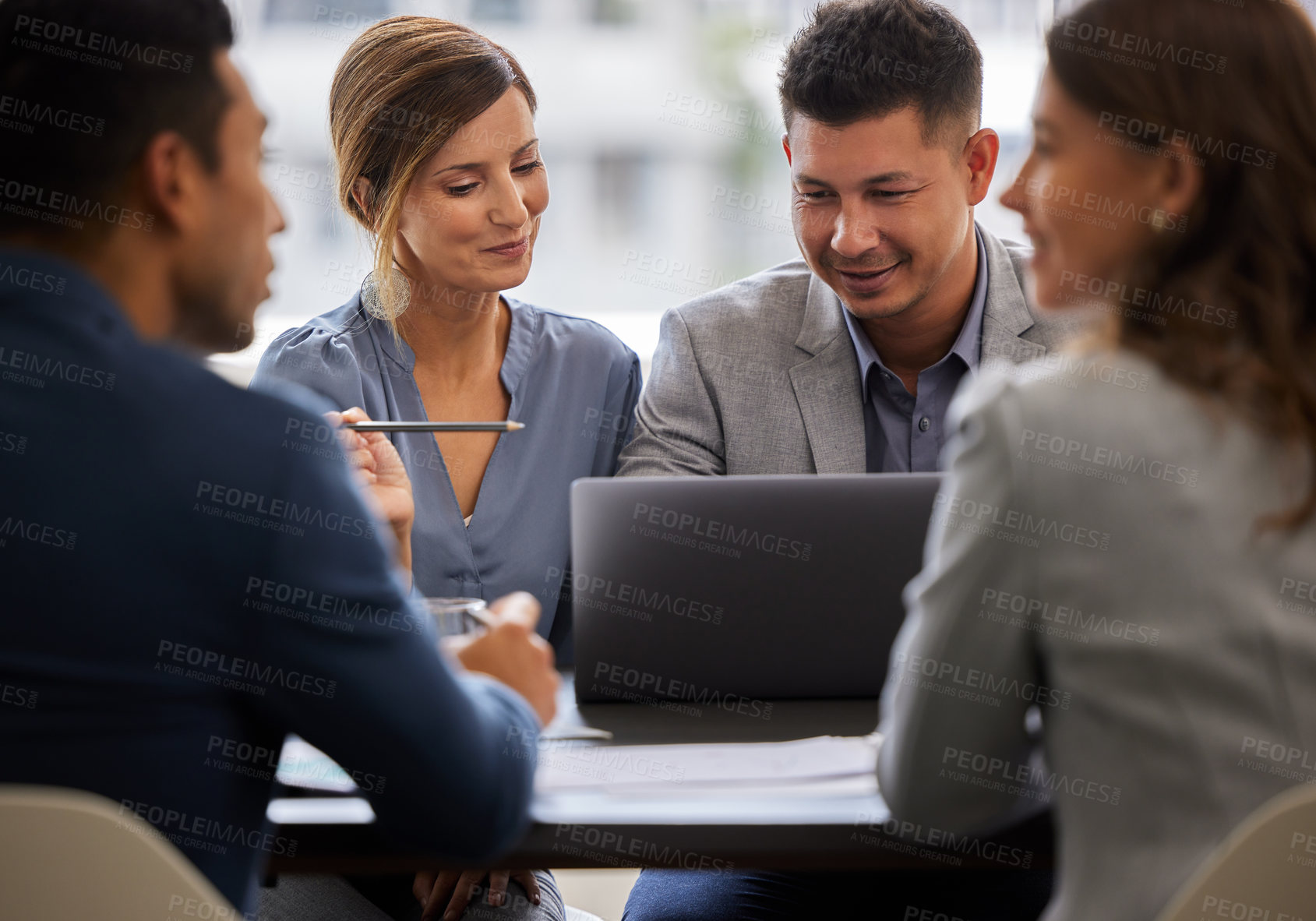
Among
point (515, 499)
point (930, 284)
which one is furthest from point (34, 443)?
point (930, 284)

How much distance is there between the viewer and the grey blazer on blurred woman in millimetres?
694

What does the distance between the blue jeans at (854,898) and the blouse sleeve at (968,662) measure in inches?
18.1

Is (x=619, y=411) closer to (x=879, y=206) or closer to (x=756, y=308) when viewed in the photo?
(x=756, y=308)

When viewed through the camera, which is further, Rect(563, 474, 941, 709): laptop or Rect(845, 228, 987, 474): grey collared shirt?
Rect(845, 228, 987, 474): grey collared shirt

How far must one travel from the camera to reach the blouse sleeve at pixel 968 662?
2.37 ft

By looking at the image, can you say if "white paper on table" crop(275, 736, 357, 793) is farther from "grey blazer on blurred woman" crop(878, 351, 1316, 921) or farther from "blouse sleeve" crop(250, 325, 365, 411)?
"blouse sleeve" crop(250, 325, 365, 411)

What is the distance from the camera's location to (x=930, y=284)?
1612mm

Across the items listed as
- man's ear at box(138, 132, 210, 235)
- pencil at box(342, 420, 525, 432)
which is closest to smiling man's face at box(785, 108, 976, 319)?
pencil at box(342, 420, 525, 432)

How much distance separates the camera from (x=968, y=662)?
75cm

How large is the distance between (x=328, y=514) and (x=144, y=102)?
11.9 inches

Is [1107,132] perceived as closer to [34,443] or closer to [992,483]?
[992,483]

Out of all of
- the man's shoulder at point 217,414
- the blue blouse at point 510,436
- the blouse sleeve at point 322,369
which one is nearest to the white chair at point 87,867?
the man's shoulder at point 217,414

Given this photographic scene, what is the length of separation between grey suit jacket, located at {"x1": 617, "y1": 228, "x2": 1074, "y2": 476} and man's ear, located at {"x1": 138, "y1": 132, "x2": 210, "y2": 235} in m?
0.89

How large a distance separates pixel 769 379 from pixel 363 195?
2.28ft
